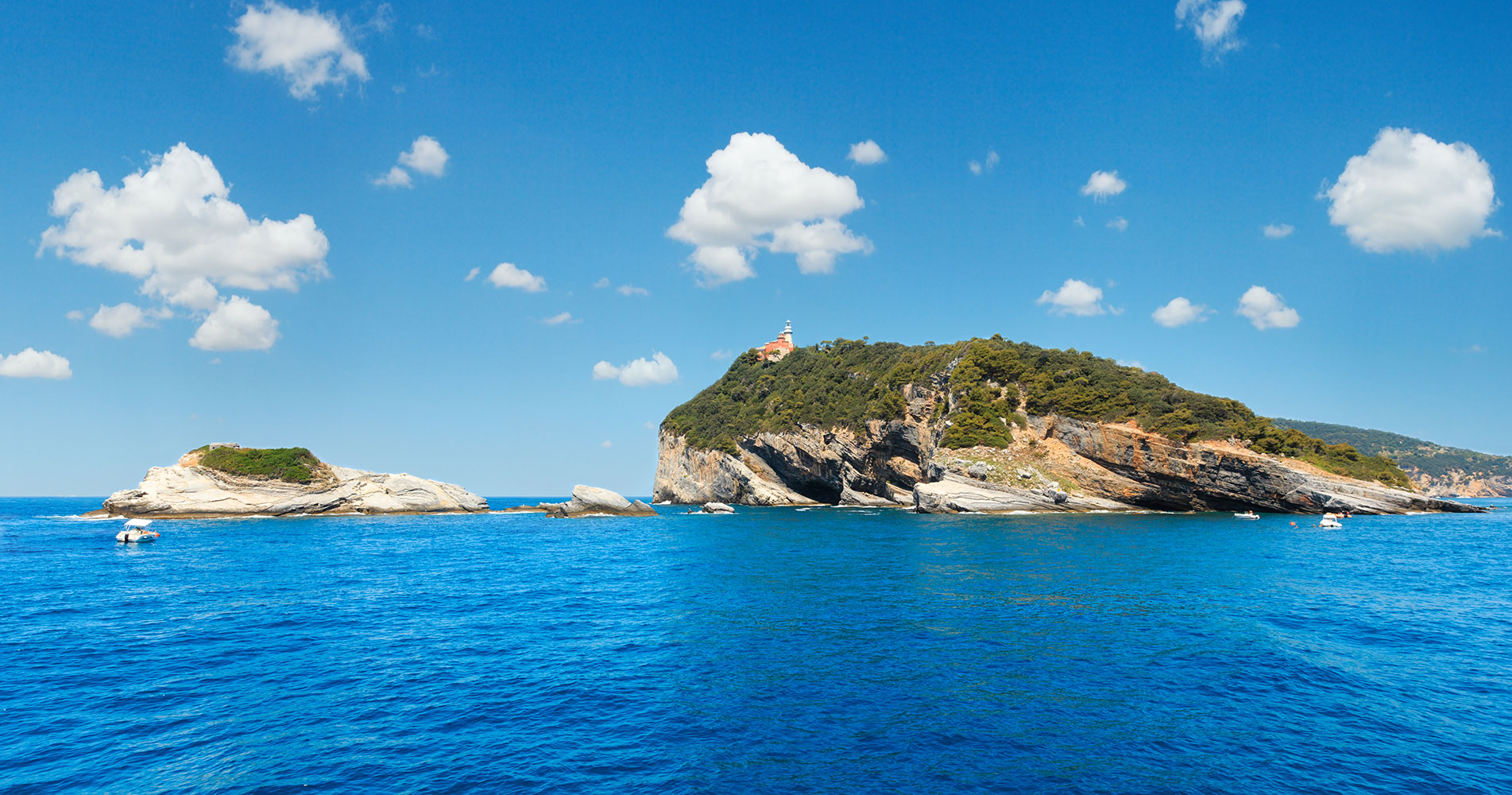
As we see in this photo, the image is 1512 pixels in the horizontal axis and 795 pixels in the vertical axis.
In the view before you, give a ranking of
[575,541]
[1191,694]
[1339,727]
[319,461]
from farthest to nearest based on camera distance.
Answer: [319,461] → [575,541] → [1191,694] → [1339,727]

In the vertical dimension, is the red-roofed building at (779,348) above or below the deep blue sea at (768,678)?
above

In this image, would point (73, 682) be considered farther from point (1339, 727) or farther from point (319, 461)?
point (319, 461)

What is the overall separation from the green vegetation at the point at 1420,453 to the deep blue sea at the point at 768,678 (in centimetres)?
18278

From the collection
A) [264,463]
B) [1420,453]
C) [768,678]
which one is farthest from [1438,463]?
[264,463]

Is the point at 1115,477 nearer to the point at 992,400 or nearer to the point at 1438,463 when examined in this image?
the point at 992,400

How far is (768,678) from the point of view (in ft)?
53.5

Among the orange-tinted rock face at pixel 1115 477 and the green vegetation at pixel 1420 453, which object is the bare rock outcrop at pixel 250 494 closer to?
the orange-tinted rock face at pixel 1115 477

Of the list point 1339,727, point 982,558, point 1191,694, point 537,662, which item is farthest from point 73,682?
point 982,558

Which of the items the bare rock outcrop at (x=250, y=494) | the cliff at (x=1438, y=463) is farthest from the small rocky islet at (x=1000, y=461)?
the cliff at (x=1438, y=463)

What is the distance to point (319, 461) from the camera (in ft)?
254

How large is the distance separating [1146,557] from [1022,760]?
29884 millimetres

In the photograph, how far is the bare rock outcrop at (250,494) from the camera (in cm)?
7000

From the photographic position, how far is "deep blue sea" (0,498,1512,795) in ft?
37.3

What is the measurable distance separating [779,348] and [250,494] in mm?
88645
